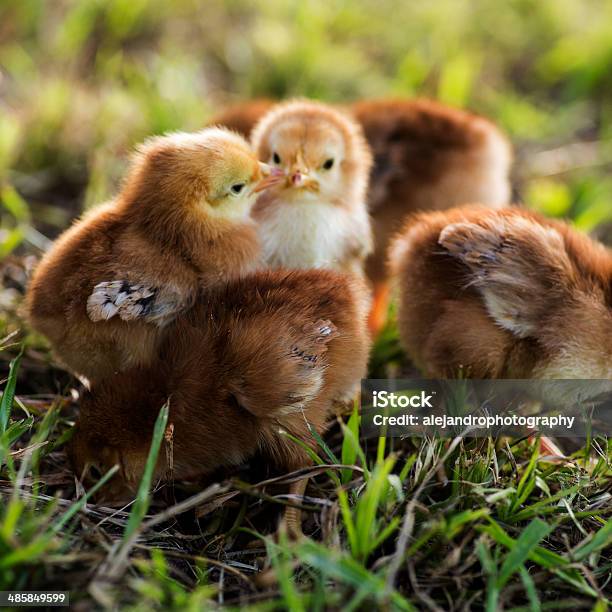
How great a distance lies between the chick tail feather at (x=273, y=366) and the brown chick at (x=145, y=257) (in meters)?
0.28

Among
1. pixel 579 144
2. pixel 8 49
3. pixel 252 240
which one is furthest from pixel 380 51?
pixel 252 240

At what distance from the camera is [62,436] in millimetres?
2238

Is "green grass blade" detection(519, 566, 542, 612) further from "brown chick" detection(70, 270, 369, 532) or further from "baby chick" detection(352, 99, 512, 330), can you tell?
"baby chick" detection(352, 99, 512, 330)

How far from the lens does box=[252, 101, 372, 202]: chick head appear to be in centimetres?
Result: 255

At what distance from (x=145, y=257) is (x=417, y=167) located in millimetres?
1472

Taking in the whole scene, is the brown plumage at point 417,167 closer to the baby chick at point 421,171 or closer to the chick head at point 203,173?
the baby chick at point 421,171

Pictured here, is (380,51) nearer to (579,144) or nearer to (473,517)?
(579,144)

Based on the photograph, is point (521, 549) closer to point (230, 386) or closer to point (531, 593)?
point (531, 593)

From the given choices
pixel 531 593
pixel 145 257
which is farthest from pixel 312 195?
pixel 531 593

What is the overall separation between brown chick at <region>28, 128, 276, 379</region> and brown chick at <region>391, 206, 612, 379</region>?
0.63 meters

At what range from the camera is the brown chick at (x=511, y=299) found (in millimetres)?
2230

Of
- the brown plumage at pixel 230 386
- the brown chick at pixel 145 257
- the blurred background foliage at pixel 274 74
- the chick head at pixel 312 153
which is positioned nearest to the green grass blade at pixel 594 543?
the brown plumage at pixel 230 386

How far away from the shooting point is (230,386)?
2021mm

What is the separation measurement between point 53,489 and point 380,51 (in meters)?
3.80
